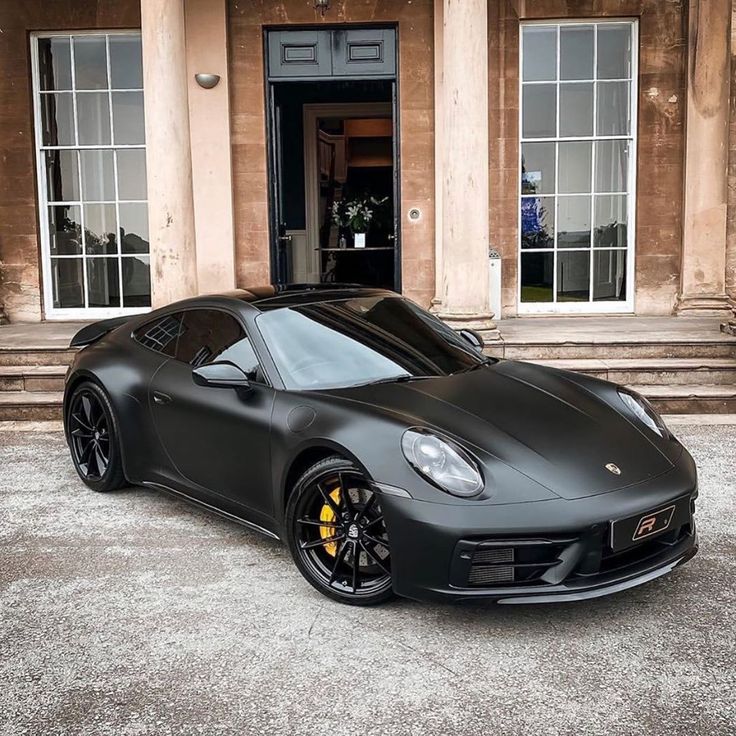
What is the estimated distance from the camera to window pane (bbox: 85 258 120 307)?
11375 mm

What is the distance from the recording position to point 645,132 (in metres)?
10.8

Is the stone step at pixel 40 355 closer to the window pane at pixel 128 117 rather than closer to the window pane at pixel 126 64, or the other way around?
the window pane at pixel 128 117

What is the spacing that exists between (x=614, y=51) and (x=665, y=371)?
464 cm

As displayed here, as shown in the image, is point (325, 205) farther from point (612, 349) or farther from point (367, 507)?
point (367, 507)

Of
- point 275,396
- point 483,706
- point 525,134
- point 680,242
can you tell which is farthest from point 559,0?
point 483,706

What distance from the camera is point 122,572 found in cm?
443

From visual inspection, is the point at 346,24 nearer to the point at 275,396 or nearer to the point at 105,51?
the point at 105,51

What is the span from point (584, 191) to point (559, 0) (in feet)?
7.34

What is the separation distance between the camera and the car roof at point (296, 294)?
16.2 ft

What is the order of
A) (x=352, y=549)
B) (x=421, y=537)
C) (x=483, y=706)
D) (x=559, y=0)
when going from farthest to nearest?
(x=559, y=0)
(x=352, y=549)
(x=421, y=537)
(x=483, y=706)

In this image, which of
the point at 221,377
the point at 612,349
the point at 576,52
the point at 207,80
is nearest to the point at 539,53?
the point at 576,52

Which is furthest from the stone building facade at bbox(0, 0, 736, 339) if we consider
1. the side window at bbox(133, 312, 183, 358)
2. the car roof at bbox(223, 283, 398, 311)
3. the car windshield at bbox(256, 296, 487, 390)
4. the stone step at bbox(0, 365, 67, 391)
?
the car windshield at bbox(256, 296, 487, 390)

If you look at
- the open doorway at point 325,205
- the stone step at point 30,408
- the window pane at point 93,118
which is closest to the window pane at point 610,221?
the open doorway at point 325,205

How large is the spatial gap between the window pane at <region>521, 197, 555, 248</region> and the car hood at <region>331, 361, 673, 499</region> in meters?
6.75
